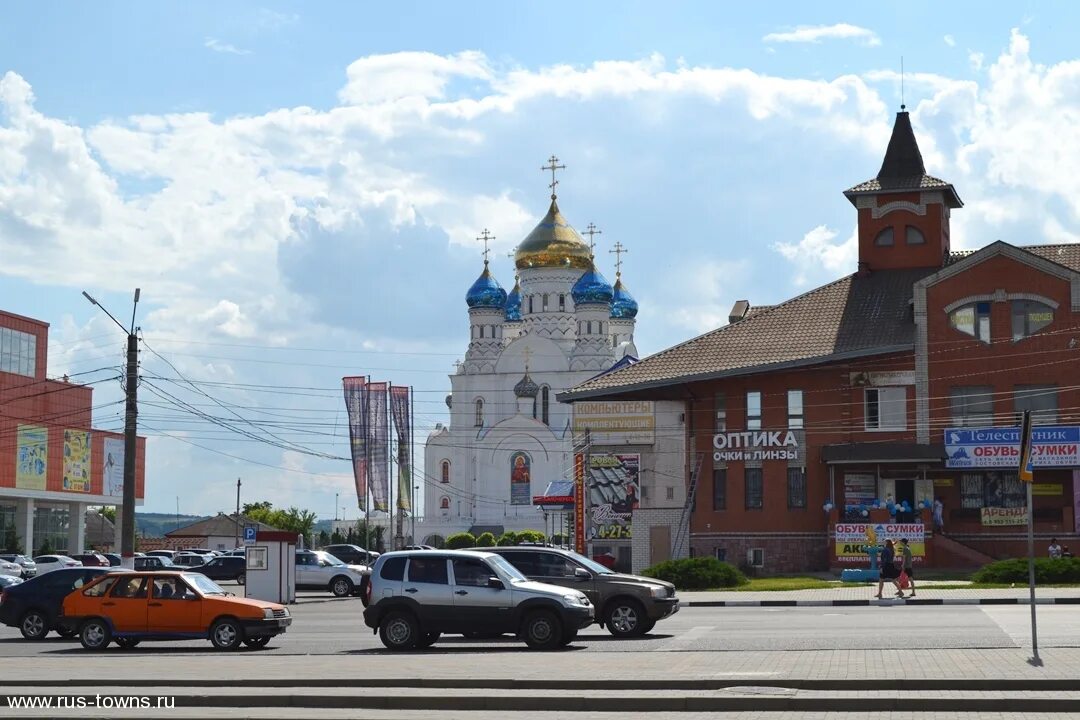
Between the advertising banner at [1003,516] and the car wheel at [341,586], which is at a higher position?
the advertising banner at [1003,516]

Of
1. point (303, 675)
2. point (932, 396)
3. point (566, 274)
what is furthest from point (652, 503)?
point (566, 274)

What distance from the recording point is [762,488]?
181 ft

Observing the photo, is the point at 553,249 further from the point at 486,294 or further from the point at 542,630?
the point at 542,630

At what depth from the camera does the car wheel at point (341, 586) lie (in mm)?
50062

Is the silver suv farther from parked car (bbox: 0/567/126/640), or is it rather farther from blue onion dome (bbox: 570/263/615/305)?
blue onion dome (bbox: 570/263/615/305)

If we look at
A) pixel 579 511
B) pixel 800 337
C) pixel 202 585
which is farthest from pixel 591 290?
pixel 202 585

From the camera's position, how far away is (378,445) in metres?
77.3

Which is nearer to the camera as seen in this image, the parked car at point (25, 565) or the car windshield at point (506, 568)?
the car windshield at point (506, 568)

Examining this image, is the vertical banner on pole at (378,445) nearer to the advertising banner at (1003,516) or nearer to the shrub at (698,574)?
the shrub at (698,574)

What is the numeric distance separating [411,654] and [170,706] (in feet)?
23.3

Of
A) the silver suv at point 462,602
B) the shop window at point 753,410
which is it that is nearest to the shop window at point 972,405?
the shop window at point 753,410

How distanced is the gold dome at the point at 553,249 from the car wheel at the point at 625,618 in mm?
101294

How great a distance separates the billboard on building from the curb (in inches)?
1364

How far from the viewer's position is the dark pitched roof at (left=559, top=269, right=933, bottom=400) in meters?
54.2
